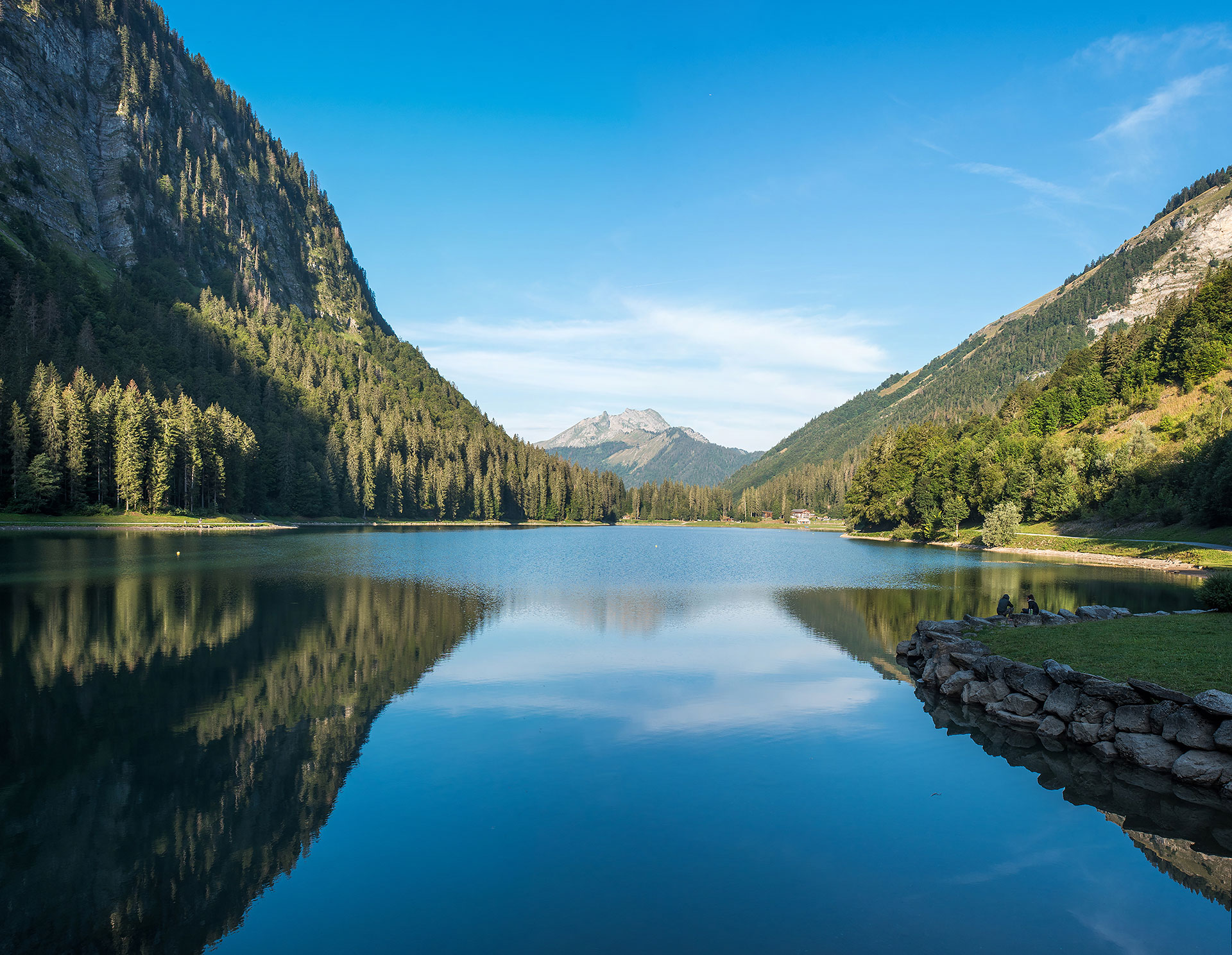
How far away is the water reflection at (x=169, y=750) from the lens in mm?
9430

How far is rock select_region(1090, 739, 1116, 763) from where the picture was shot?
15281 mm

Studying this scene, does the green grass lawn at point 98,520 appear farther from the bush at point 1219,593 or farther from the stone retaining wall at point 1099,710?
the bush at point 1219,593

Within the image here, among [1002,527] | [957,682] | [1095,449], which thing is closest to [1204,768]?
[957,682]

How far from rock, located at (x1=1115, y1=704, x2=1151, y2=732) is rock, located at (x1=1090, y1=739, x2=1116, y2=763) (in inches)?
17.3

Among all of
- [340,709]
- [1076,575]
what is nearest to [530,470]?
[1076,575]

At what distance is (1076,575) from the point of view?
5225 centimetres

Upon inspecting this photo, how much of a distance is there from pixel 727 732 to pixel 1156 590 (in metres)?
38.3

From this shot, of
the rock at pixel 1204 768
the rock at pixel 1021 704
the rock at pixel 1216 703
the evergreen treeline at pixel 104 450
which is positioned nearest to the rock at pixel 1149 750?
the rock at pixel 1204 768

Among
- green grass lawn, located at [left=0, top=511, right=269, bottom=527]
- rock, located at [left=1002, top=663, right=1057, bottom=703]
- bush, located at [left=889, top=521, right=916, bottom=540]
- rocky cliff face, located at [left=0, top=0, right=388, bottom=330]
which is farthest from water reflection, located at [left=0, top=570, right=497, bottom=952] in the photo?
rocky cliff face, located at [left=0, top=0, right=388, bottom=330]

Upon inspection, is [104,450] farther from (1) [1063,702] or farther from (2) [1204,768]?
(2) [1204,768]

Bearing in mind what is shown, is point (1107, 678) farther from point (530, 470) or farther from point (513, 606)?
point (530, 470)

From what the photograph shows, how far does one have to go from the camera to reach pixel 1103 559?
65.8 m

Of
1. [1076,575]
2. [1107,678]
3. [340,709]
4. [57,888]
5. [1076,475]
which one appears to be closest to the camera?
[57,888]

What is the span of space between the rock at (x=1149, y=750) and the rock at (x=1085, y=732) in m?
0.51
